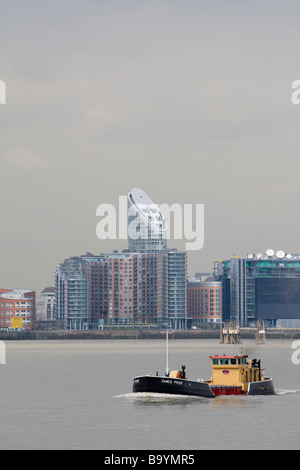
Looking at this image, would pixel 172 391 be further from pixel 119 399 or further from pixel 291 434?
pixel 291 434

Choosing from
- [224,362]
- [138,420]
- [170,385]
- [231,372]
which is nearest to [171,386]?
[170,385]

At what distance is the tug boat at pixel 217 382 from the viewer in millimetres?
107312

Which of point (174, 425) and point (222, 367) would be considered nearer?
point (174, 425)

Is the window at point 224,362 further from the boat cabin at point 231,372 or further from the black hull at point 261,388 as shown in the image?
the black hull at point 261,388

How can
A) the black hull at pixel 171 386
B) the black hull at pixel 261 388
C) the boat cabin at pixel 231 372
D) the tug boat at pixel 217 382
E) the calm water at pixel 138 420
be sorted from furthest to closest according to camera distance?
the black hull at pixel 261 388
the boat cabin at pixel 231 372
the tug boat at pixel 217 382
the black hull at pixel 171 386
the calm water at pixel 138 420

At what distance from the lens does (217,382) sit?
112812 mm

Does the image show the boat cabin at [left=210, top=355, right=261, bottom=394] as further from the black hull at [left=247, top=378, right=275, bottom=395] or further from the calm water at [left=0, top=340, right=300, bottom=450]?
the calm water at [left=0, top=340, right=300, bottom=450]

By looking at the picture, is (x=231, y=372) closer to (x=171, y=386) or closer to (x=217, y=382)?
(x=217, y=382)

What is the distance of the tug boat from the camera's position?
107m

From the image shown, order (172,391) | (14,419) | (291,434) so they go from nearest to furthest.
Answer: (291,434), (14,419), (172,391)

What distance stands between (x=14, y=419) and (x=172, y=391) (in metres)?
17.8

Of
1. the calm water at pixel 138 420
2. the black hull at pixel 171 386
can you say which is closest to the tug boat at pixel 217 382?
the black hull at pixel 171 386
